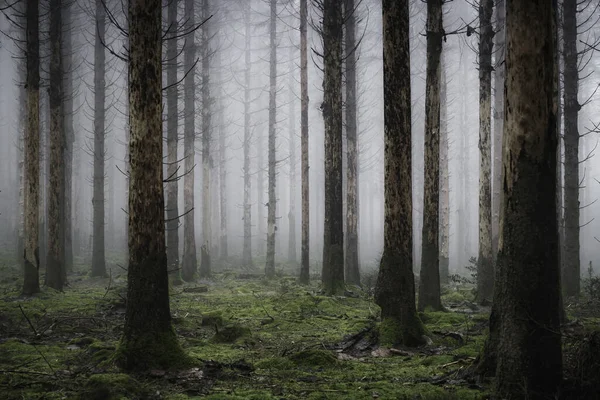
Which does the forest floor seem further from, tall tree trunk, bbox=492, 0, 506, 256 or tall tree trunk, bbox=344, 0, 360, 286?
tall tree trunk, bbox=344, 0, 360, 286

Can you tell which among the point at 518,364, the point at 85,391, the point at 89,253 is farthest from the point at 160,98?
the point at 89,253

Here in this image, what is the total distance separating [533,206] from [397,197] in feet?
10.6

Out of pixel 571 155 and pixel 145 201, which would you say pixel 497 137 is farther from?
pixel 145 201

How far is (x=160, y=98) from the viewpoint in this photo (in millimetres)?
5832

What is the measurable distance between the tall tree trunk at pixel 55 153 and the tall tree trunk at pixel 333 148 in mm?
7869

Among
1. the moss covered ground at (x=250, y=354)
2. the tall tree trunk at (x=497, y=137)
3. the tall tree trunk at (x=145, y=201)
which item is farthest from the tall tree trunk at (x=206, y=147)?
the tall tree trunk at (x=145, y=201)

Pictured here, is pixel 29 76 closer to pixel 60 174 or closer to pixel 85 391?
pixel 60 174

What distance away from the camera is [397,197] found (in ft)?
22.9

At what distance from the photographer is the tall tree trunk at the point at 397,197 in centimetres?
693

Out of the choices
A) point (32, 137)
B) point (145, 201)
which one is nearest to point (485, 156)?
point (145, 201)

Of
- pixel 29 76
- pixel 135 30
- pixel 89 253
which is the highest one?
pixel 29 76

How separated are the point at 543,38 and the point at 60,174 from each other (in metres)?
13.7

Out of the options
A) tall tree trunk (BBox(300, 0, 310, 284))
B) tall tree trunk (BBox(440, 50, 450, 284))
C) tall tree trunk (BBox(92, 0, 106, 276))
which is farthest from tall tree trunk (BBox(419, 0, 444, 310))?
tall tree trunk (BBox(92, 0, 106, 276))

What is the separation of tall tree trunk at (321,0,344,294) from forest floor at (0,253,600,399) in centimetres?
105
